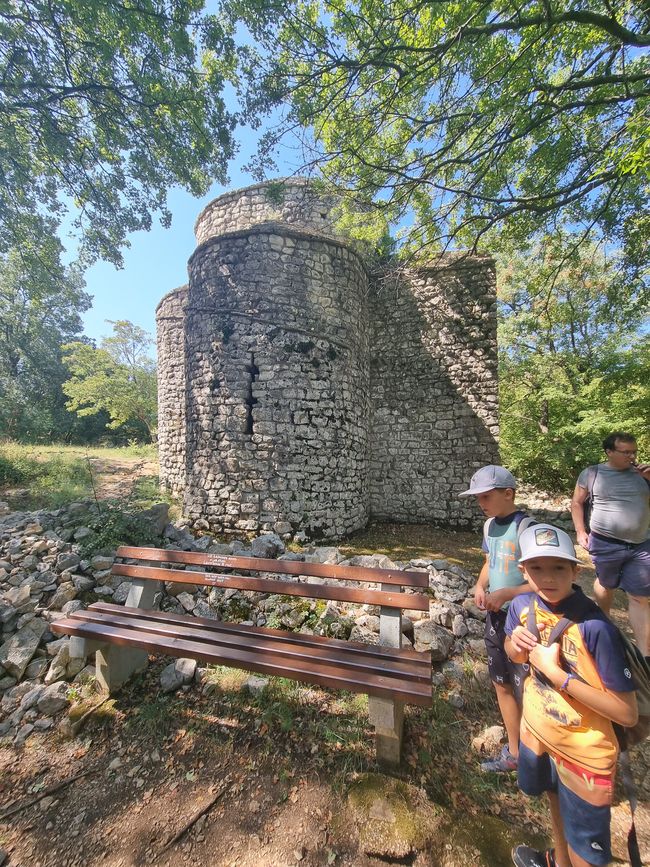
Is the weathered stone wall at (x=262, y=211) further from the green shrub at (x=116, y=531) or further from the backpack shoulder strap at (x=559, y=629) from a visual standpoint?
the backpack shoulder strap at (x=559, y=629)

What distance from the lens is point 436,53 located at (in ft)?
11.2

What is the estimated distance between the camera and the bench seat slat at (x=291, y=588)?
6.97 ft

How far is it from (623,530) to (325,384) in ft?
15.2

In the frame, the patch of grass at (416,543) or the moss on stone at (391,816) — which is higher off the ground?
the moss on stone at (391,816)

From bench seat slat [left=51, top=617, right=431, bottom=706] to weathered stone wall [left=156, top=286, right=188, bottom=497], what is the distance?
686 centimetres

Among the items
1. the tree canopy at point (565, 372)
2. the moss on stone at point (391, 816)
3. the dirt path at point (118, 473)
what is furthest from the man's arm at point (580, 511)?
the dirt path at point (118, 473)

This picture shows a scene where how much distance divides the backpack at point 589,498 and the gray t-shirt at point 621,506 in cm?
4

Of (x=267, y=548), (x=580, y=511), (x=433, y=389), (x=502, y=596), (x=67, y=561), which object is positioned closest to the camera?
(x=502, y=596)

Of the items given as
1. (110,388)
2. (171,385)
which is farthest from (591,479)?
(110,388)

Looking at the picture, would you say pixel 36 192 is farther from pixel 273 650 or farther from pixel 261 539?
pixel 273 650

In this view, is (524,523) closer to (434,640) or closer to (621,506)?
(434,640)

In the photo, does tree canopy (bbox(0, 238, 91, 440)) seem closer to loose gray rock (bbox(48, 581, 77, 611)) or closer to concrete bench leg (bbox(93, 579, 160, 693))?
loose gray rock (bbox(48, 581, 77, 611))

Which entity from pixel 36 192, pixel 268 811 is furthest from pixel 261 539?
pixel 36 192

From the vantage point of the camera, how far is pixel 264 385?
5875 millimetres
